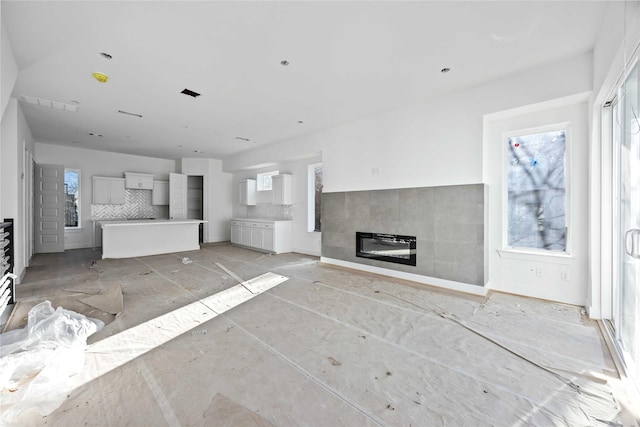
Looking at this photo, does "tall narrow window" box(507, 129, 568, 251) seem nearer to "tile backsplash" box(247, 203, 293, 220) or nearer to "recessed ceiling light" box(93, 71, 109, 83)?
"tile backsplash" box(247, 203, 293, 220)

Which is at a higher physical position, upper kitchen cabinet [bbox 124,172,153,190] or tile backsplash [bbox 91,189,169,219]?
upper kitchen cabinet [bbox 124,172,153,190]

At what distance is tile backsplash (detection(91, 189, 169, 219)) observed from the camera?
7906 millimetres

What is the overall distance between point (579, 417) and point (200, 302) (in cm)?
349

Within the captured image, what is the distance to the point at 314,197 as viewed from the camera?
6.78 meters

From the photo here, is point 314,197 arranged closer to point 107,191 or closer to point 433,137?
point 433,137

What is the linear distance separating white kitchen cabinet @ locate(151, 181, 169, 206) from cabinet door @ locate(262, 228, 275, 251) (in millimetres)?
4072

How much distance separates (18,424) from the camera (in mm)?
1425

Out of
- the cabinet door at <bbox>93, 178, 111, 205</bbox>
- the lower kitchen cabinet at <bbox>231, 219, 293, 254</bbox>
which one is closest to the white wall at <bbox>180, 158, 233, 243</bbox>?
the lower kitchen cabinet at <bbox>231, 219, 293, 254</bbox>

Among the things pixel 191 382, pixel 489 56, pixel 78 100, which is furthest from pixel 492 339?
pixel 78 100

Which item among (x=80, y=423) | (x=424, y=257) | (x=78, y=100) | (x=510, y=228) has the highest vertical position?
(x=78, y=100)

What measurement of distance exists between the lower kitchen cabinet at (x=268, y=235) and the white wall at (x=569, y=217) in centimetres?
462

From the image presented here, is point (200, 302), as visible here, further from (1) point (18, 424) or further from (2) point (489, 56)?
(2) point (489, 56)

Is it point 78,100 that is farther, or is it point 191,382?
point 78,100

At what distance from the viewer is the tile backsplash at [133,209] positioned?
25.9 ft
